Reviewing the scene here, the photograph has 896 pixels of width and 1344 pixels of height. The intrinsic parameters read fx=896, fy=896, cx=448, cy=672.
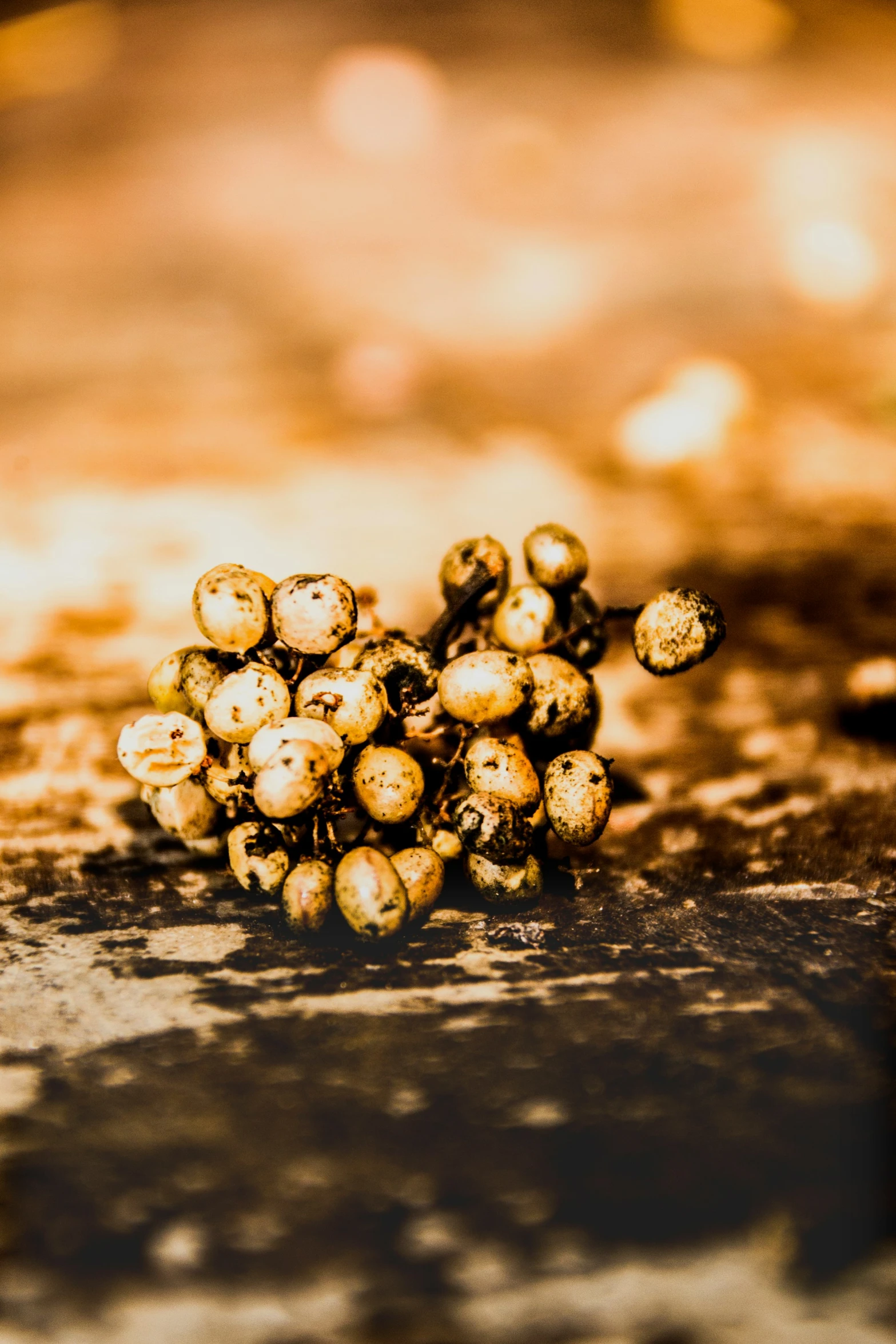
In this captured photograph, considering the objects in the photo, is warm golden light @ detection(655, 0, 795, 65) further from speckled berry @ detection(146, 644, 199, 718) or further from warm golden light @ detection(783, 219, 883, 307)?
speckled berry @ detection(146, 644, 199, 718)

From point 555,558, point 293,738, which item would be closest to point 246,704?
point 293,738

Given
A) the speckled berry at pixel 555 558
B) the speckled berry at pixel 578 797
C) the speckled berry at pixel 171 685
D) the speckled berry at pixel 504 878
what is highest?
the speckled berry at pixel 555 558

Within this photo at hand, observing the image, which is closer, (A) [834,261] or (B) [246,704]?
(B) [246,704]

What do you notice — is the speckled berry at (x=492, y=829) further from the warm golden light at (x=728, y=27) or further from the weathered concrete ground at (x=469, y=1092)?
the warm golden light at (x=728, y=27)

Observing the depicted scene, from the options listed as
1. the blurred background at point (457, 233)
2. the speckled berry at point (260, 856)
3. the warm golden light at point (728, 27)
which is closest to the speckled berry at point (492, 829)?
the speckled berry at point (260, 856)

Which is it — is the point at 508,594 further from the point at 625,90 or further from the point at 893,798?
the point at 625,90

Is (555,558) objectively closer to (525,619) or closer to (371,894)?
(525,619)
